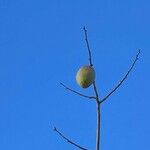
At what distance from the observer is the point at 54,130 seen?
3.52 metres

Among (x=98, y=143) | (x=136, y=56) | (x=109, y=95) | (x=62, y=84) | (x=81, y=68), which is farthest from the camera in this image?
(x=81, y=68)

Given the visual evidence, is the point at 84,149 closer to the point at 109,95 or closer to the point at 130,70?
the point at 109,95

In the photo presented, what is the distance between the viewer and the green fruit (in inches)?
152

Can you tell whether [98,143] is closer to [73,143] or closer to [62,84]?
[73,143]

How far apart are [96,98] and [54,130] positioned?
48cm

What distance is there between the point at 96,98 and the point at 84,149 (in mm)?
406

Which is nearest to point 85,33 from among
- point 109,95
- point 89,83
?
point 89,83

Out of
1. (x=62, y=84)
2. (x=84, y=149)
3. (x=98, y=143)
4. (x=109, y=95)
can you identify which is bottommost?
(x=98, y=143)

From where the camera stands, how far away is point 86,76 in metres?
3.90

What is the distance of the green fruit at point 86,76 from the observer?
12.6ft

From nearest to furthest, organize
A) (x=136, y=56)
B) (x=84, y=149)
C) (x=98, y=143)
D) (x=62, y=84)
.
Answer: (x=98, y=143) → (x=84, y=149) → (x=136, y=56) → (x=62, y=84)

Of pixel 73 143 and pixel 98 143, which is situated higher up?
pixel 73 143

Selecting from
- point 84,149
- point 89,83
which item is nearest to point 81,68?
point 89,83

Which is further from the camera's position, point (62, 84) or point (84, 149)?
point (62, 84)
